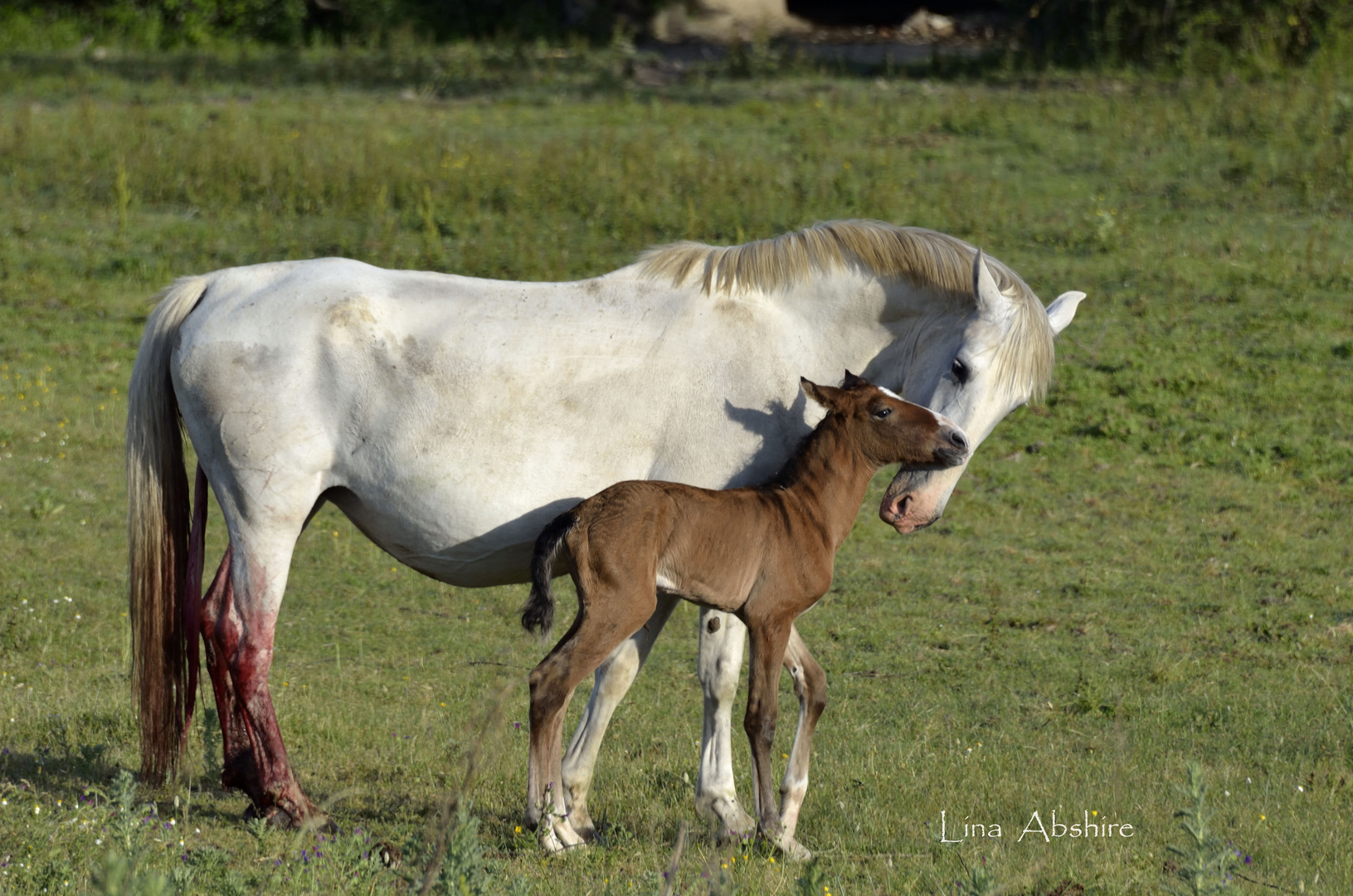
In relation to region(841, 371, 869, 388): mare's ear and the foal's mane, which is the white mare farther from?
region(841, 371, 869, 388): mare's ear

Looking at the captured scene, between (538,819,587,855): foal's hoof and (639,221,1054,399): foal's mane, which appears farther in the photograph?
(639,221,1054,399): foal's mane

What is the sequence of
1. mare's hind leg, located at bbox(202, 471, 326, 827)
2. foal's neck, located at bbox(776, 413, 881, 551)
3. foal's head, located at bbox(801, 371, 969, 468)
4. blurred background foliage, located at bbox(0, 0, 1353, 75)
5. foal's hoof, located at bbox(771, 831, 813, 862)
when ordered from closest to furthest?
foal's hoof, located at bbox(771, 831, 813, 862) → foal's head, located at bbox(801, 371, 969, 468) → foal's neck, located at bbox(776, 413, 881, 551) → mare's hind leg, located at bbox(202, 471, 326, 827) → blurred background foliage, located at bbox(0, 0, 1353, 75)

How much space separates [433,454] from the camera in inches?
195

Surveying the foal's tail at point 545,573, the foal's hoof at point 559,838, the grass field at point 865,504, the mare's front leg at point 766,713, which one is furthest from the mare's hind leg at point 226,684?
the mare's front leg at point 766,713

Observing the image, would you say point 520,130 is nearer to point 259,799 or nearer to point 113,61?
point 113,61

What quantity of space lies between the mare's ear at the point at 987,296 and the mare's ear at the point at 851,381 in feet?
1.65

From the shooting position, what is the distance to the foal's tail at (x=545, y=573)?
14.7 feet

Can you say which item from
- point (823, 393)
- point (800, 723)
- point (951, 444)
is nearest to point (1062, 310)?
point (951, 444)

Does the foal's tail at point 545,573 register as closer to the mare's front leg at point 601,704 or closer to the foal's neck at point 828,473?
the mare's front leg at point 601,704

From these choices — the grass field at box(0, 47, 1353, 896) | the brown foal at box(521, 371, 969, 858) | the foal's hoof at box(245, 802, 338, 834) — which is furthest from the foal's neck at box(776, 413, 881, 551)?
the foal's hoof at box(245, 802, 338, 834)

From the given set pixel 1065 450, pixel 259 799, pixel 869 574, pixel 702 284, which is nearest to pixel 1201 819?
pixel 702 284

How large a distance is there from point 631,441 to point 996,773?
80.7 inches

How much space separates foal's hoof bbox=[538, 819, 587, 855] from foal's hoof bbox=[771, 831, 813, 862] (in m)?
0.66

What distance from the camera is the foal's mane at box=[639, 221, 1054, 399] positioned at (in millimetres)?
5121
